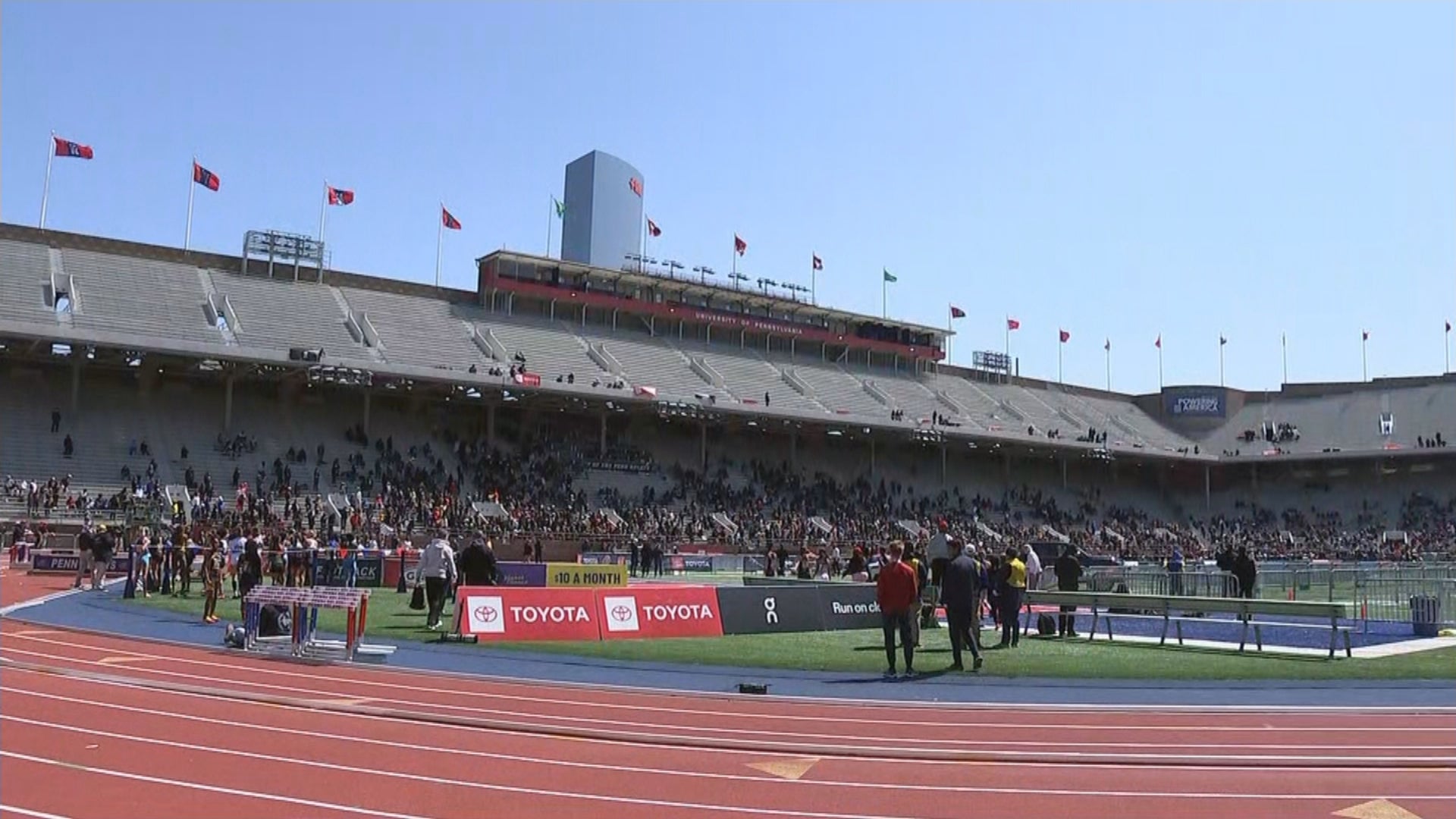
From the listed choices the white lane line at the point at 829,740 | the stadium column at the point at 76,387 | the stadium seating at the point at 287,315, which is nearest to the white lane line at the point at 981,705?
the white lane line at the point at 829,740

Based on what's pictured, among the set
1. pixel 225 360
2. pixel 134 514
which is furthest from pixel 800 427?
pixel 134 514

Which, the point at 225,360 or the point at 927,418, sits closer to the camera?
the point at 225,360

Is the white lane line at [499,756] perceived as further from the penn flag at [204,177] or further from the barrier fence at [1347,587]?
the penn flag at [204,177]

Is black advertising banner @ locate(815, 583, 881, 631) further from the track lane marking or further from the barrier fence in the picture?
the track lane marking

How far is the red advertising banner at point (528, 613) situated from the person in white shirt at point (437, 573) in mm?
1238

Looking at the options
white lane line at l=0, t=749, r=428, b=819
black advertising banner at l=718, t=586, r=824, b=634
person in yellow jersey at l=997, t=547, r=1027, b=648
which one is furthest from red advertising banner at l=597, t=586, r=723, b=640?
white lane line at l=0, t=749, r=428, b=819

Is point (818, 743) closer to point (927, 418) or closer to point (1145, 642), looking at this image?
point (1145, 642)

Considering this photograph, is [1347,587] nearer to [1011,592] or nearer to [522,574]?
[1011,592]

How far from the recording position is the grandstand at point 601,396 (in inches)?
1873

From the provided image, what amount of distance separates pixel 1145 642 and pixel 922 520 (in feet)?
138

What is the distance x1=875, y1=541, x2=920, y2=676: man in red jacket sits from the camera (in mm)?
15680

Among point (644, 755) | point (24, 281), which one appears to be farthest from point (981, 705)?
point (24, 281)

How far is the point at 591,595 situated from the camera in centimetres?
2080

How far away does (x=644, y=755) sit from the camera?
10.2m
